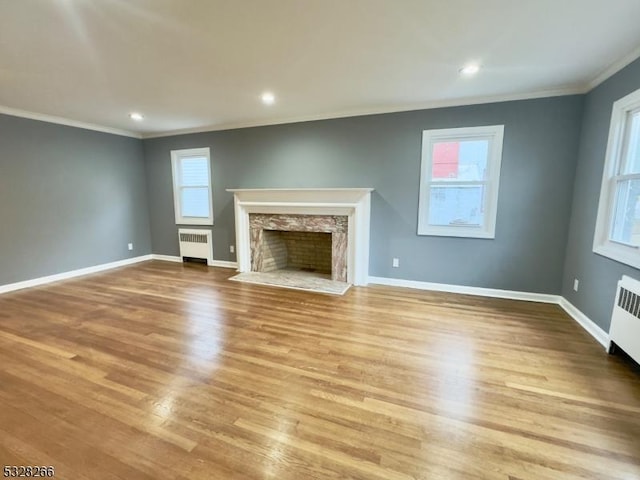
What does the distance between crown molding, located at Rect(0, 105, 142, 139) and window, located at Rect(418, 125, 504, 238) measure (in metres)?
5.23

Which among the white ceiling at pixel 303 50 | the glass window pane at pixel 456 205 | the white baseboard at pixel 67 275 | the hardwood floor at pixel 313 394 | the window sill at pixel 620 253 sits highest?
the white ceiling at pixel 303 50

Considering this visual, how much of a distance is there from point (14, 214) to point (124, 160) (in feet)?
6.16

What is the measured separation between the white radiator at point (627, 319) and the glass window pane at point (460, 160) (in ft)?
6.10

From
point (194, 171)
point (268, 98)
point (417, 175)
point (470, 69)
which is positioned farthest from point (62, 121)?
point (470, 69)

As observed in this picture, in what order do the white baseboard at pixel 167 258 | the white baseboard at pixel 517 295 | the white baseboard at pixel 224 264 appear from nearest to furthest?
the white baseboard at pixel 517 295 → the white baseboard at pixel 224 264 → the white baseboard at pixel 167 258

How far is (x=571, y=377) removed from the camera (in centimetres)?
211

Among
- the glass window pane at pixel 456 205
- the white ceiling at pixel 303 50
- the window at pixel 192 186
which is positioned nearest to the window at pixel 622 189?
the white ceiling at pixel 303 50

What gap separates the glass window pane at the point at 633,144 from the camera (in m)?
2.48

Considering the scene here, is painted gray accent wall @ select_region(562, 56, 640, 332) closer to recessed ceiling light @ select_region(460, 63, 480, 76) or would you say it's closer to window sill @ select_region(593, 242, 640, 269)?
window sill @ select_region(593, 242, 640, 269)

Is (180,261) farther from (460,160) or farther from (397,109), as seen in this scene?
(460,160)

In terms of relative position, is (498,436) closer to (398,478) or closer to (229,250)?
(398,478)

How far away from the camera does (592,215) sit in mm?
2926

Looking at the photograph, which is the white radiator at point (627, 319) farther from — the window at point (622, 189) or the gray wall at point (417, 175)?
the gray wall at point (417, 175)

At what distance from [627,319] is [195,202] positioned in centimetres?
591
